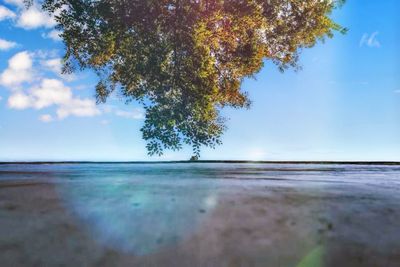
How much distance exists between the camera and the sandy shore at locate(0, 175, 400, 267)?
2086 mm

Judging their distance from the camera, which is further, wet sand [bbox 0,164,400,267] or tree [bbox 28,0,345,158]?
tree [bbox 28,0,345,158]

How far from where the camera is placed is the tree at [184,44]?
16.7 meters

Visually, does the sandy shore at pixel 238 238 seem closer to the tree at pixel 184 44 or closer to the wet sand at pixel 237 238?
the wet sand at pixel 237 238

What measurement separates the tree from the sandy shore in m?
12.8

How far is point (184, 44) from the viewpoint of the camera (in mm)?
16828

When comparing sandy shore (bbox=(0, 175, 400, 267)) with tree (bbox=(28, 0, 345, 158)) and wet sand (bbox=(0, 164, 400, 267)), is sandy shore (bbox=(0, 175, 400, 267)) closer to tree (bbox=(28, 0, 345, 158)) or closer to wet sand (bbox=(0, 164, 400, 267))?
wet sand (bbox=(0, 164, 400, 267))

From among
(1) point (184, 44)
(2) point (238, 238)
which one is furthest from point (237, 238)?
(1) point (184, 44)

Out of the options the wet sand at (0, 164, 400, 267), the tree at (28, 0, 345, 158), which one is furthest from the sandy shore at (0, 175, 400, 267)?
the tree at (28, 0, 345, 158)

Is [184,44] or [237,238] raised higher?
[184,44]

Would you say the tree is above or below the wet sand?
above

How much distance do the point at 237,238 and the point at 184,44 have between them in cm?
1510

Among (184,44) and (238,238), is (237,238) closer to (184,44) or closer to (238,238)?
(238,238)

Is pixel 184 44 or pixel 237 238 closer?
pixel 237 238

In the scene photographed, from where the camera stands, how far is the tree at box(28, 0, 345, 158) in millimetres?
16656
